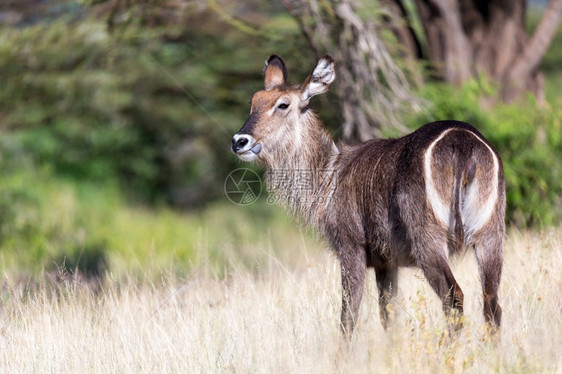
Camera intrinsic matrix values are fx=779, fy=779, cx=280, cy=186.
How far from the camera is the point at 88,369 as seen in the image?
4992 millimetres

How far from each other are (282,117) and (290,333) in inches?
70.5

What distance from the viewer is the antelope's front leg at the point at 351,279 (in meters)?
5.29

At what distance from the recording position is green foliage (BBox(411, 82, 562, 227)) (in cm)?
949

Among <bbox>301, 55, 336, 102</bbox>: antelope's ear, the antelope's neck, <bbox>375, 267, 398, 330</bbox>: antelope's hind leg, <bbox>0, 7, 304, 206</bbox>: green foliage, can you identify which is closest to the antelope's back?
<bbox>375, 267, 398, 330</bbox>: antelope's hind leg

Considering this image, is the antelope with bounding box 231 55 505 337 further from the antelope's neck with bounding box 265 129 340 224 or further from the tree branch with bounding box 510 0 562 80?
the tree branch with bounding box 510 0 562 80

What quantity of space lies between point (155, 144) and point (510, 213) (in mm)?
9460

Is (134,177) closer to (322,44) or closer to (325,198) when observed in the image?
(322,44)

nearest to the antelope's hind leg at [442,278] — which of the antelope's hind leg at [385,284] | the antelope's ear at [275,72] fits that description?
the antelope's hind leg at [385,284]

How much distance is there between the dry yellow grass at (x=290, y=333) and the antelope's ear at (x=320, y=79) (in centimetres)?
143

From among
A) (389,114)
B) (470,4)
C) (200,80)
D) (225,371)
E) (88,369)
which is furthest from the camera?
(200,80)

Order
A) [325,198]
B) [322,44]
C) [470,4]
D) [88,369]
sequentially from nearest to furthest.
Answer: [88,369] → [325,198] → [322,44] → [470,4]

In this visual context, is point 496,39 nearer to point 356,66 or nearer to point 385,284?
point 356,66

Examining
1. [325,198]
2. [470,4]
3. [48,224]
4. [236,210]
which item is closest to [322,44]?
[470,4]

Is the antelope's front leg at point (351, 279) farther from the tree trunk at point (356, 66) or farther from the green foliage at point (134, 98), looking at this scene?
the green foliage at point (134, 98)
